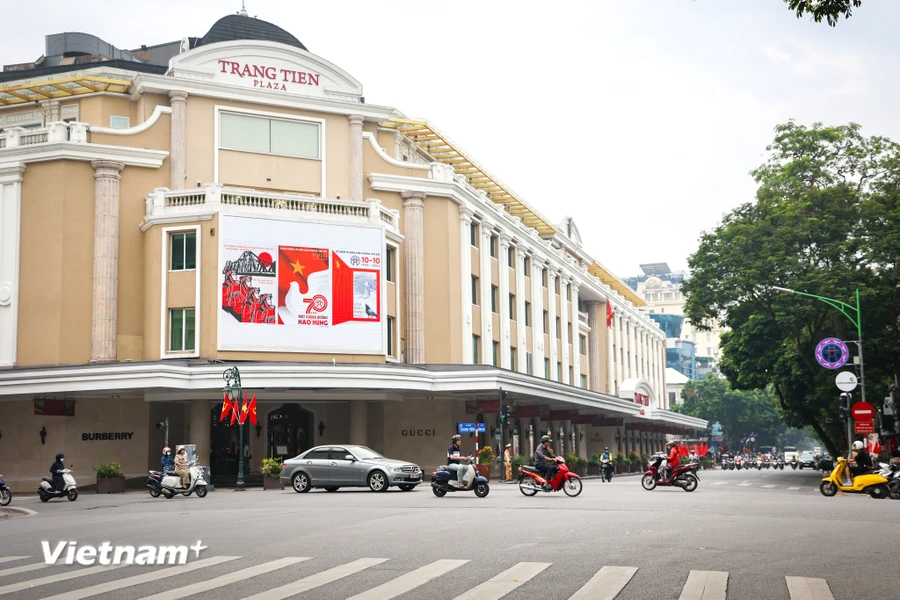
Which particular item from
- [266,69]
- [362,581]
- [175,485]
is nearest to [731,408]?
[266,69]

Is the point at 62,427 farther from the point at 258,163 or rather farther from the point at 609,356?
the point at 609,356

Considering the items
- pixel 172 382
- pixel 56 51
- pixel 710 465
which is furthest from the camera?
pixel 710 465

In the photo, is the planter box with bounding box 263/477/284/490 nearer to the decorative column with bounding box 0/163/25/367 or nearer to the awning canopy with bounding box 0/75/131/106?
the decorative column with bounding box 0/163/25/367

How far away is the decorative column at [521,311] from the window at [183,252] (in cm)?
2236

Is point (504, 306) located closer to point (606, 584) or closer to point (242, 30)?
point (242, 30)

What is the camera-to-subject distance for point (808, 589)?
33.6 feet

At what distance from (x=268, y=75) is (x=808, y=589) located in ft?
134

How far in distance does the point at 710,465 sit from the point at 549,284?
4361cm

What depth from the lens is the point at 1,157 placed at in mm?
43875

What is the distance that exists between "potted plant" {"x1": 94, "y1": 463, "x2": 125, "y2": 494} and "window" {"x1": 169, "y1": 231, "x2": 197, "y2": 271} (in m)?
9.17

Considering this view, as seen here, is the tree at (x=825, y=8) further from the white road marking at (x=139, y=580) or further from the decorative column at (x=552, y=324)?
the decorative column at (x=552, y=324)

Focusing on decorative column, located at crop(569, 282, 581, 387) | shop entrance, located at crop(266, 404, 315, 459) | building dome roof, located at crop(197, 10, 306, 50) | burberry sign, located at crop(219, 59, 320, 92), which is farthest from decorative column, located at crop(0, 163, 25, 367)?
decorative column, located at crop(569, 282, 581, 387)

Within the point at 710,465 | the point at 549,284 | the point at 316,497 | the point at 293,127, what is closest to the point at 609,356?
the point at 549,284

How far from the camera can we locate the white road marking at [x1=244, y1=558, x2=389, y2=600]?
9992mm
